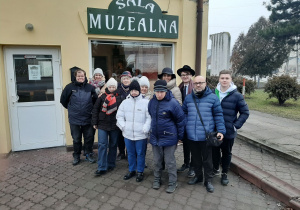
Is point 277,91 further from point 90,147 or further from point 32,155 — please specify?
point 32,155

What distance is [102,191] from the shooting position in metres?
3.35

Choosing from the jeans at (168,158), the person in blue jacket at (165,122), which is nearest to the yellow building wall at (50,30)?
the person in blue jacket at (165,122)

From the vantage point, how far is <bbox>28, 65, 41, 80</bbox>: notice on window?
462 cm

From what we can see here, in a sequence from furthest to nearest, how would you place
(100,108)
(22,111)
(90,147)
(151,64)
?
(151,64)
(22,111)
(90,147)
(100,108)

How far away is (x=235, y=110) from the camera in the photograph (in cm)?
334

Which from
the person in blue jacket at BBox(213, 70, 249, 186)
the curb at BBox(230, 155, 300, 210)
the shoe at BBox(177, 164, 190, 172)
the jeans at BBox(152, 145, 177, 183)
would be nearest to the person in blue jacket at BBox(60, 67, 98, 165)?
the jeans at BBox(152, 145, 177, 183)

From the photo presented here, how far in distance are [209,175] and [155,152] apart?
90cm

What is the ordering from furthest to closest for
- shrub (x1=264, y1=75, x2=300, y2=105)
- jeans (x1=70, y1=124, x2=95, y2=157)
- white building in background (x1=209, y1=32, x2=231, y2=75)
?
shrub (x1=264, y1=75, x2=300, y2=105), white building in background (x1=209, y1=32, x2=231, y2=75), jeans (x1=70, y1=124, x2=95, y2=157)

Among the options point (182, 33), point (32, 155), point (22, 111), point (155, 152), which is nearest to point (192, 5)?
point (182, 33)

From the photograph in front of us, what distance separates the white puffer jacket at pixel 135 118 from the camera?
11.2 ft

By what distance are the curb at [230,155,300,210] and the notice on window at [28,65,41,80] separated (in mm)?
4329

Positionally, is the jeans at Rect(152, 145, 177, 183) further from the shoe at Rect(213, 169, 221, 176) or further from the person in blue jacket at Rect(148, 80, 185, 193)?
the shoe at Rect(213, 169, 221, 176)

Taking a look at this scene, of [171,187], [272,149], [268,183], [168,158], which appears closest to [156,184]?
[171,187]

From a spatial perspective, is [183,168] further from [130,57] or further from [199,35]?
[199,35]
